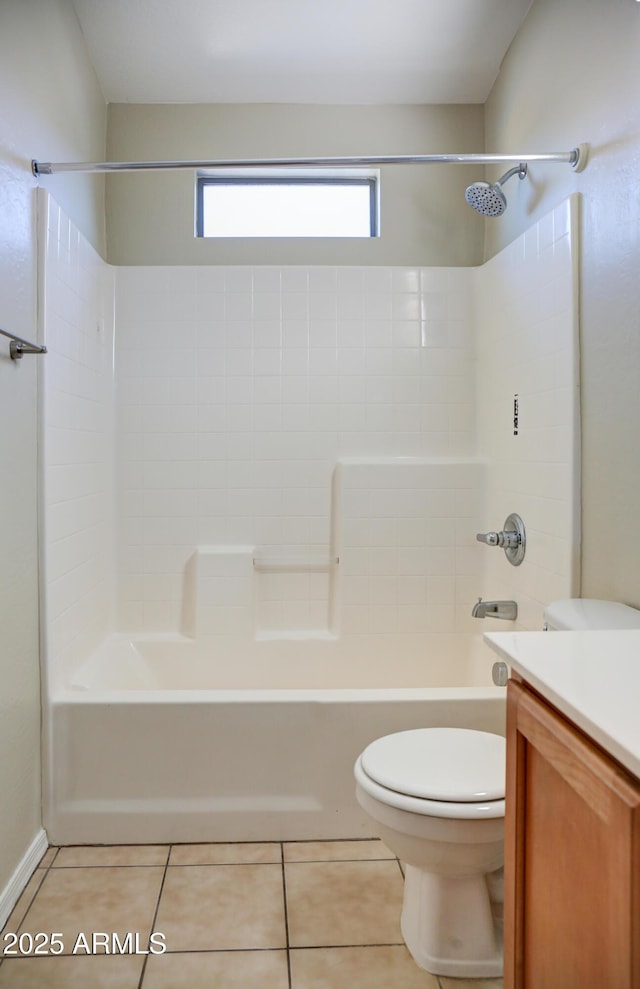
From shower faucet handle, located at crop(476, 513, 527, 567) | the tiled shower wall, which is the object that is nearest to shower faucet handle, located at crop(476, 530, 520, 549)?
shower faucet handle, located at crop(476, 513, 527, 567)

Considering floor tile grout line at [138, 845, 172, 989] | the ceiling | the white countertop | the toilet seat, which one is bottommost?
floor tile grout line at [138, 845, 172, 989]

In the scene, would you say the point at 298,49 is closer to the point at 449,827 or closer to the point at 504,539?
the point at 504,539

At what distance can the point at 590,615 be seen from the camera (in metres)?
1.63

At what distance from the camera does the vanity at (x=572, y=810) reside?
76 cm

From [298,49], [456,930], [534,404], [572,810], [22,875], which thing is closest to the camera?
[572,810]

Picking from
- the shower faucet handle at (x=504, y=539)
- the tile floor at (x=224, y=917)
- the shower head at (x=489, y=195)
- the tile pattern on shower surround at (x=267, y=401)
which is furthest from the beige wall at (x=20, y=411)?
the shower faucet handle at (x=504, y=539)

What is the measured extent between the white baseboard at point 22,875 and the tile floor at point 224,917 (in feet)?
0.06

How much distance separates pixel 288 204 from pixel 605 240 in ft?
5.14

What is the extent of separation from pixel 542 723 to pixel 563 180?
175 cm

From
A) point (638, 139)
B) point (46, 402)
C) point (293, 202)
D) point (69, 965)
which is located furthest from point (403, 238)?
point (69, 965)

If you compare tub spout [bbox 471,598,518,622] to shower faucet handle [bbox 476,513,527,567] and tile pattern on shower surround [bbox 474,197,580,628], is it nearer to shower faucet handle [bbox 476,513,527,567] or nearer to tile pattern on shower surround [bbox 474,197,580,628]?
tile pattern on shower surround [bbox 474,197,580,628]

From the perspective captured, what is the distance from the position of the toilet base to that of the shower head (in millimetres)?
2015

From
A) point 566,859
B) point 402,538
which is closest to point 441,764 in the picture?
point 566,859

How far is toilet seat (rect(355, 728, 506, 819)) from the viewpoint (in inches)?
55.5
